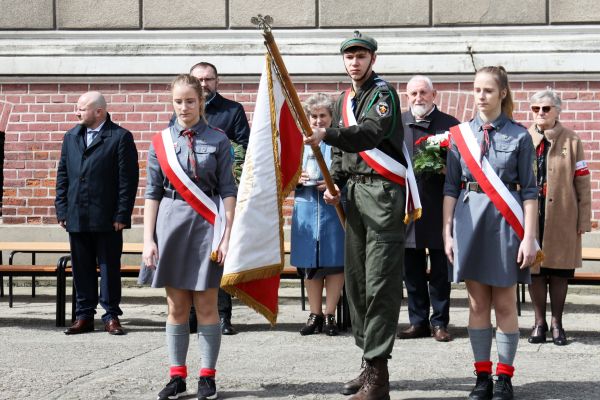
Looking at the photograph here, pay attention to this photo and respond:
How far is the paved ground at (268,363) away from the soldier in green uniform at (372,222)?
1.14 feet

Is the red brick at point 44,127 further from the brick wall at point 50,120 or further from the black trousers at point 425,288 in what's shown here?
the black trousers at point 425,288

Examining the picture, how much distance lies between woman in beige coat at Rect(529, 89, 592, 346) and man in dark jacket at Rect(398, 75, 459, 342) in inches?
25.3

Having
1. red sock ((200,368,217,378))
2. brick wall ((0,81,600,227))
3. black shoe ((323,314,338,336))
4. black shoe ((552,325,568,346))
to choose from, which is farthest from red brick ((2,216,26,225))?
red sock ((200,368,217,378))

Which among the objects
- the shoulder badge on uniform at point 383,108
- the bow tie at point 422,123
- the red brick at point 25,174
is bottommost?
the red brick at point 25,174

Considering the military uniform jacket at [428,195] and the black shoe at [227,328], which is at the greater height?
the military uniform jacket at [428,195]

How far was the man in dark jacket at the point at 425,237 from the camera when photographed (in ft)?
26.7

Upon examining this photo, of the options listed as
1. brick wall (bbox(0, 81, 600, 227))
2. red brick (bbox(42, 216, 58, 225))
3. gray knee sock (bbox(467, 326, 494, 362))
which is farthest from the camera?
red brick (bbox(42, 216, 58, 225))

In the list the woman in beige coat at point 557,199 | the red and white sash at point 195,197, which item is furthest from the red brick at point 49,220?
the red and white sash at point 195,197

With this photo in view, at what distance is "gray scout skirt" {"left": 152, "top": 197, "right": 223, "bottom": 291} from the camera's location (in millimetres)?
6031

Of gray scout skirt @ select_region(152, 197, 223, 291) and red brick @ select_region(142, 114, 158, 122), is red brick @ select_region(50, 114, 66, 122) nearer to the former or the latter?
red brick @ select_region(142, 114, 158, 122)

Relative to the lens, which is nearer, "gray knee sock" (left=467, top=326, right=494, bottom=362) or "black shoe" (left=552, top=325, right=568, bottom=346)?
"gray knee sock" (left=467, top=326, right=494, bottom=362)

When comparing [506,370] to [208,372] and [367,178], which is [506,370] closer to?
[367,178]

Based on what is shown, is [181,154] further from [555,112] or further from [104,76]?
[104,76]

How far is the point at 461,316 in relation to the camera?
9.25 m
